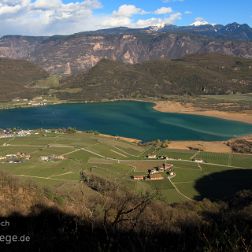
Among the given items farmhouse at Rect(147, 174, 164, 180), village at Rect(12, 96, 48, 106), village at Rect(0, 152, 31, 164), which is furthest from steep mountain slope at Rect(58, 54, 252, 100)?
farmhouse at Rect(147, 174, 164, 180)

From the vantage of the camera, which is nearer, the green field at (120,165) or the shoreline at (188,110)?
the green field at (120,165)

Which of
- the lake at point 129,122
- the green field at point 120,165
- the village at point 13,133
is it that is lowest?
the lake at point 129,122

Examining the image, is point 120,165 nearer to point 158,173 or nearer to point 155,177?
point 158,173

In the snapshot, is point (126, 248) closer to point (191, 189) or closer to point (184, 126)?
point (191, 189)

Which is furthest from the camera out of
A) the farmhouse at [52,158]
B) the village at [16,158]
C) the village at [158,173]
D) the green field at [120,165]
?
the farmhouse at [52,158]

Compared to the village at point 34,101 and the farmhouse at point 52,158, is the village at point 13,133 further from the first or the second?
the village at point 34,101

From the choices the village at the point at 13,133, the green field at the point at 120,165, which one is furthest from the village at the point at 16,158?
the village at the point at 13,133

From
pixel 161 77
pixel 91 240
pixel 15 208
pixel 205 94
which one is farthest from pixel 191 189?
pixel 161 77
